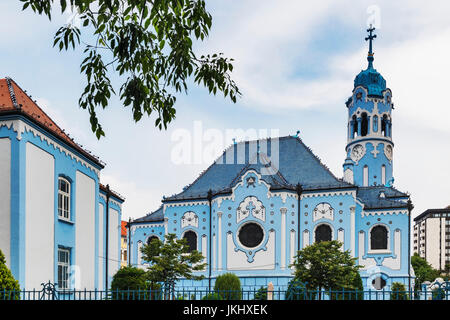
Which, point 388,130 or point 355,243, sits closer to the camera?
point 355,243

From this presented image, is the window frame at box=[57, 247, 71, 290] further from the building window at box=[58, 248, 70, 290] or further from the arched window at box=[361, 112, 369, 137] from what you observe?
the arched window at box=[361, 112, 369, 137]

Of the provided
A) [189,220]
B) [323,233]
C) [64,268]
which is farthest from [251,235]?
[64,268]

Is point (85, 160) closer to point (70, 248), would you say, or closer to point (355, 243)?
point (70, 248)

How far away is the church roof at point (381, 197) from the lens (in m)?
37.7

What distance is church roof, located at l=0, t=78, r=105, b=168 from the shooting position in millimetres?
15682

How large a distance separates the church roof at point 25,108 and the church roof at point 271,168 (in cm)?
1949

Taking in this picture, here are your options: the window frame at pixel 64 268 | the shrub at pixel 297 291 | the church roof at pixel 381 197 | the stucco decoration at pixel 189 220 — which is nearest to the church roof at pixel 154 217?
the stucco decoration at pixel 189 220

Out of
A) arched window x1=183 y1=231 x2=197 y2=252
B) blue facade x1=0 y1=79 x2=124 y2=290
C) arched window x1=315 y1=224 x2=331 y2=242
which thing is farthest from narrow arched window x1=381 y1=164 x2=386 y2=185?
blue facade x1=0 y1=79 x2=124 y2=290

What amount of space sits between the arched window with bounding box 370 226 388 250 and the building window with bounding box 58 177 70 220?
26295 mm

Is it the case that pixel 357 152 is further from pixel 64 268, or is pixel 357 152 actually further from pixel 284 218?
pixel 64 268

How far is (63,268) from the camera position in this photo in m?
18.2
